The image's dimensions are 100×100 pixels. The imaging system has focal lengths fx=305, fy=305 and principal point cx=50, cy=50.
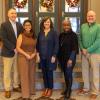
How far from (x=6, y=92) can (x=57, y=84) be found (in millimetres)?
983

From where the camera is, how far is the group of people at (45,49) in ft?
16.2

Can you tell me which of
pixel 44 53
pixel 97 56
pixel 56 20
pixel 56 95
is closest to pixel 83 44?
pixel 97 56

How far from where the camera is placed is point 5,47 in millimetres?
5012

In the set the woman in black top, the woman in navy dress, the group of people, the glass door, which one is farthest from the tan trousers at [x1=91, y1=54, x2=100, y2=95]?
the glass door

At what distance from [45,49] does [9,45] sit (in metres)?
0.59

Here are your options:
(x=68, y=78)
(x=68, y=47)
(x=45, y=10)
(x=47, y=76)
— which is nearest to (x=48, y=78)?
(x=47, y=76)

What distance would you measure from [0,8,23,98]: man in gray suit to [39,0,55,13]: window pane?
261 cm

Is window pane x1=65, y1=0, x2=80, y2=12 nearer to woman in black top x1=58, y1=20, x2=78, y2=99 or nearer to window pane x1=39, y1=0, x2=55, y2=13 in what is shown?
window pane x1=39, y1=0, x2=55, y2=13

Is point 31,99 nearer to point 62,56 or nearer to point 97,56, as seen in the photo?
point 62,56

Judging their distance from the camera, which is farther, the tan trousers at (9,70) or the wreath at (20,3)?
the wreath at (20,3)

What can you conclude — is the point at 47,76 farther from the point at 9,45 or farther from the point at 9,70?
the point at 9,45

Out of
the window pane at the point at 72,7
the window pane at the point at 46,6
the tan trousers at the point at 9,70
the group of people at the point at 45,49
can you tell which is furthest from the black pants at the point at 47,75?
the window pane at the point at 72,7

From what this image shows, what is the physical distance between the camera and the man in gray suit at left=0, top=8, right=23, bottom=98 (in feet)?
16.3

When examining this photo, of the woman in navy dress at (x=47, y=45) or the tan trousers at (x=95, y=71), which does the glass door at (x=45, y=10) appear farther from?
the tan trousers at (x=95, y=71)
